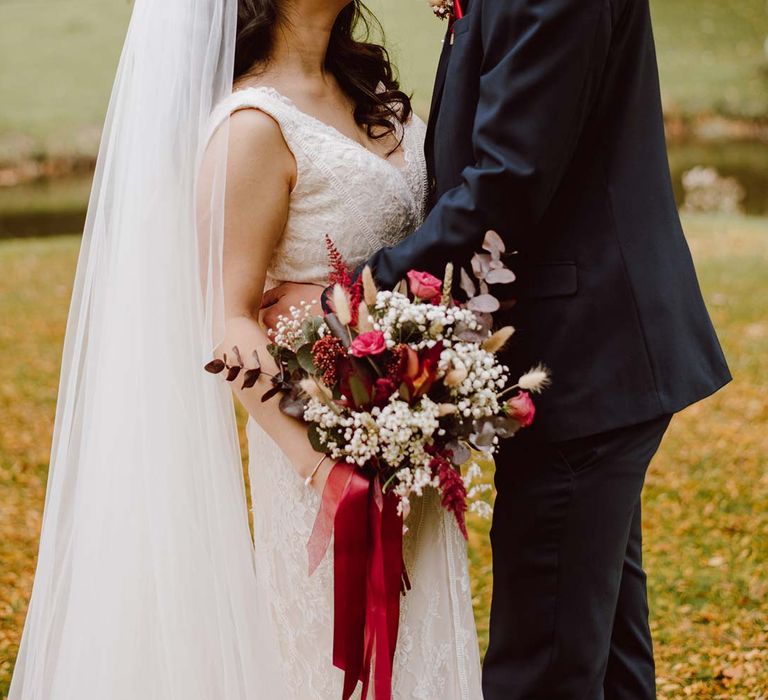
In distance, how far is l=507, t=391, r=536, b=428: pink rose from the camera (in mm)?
1907

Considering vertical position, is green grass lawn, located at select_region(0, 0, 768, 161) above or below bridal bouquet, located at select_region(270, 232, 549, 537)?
above

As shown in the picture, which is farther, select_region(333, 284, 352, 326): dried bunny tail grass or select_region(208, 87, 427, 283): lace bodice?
select_region(208, 87, 427, 283): lace bodice

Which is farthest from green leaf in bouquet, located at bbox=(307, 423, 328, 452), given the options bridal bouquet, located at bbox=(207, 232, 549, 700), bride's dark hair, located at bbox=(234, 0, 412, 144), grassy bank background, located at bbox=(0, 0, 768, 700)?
grassy bank background, located at bbox=(0, 0, 768, 700)

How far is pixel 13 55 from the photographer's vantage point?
1041 centimetres

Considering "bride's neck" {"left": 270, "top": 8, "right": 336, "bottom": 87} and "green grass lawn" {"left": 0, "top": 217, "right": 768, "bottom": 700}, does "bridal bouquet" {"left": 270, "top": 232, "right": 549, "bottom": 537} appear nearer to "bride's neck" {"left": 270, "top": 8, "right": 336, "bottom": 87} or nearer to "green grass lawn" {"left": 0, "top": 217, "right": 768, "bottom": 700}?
"bride's neck" {"left": 270, "top": 8, "right": 336, "bottom": 87}

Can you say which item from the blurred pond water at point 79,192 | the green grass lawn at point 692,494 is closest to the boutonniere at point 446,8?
the green grass lawn at point 692,494

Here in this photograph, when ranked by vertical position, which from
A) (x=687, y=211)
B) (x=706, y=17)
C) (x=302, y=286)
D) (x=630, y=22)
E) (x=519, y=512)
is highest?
(x=706, y=17)

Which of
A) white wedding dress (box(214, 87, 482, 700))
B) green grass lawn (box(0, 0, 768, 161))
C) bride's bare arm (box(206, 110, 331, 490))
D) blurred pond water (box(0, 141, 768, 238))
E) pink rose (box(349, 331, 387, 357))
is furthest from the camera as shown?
green grass lawn (box(0, 0, 768, 161))

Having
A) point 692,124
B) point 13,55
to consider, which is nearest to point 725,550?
point 692,124

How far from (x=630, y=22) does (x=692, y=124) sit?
360 inches

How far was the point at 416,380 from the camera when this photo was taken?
1847 millimetres

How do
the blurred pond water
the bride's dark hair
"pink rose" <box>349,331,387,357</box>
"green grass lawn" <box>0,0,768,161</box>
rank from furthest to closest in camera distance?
"green grass lawn" <box>0,0,768,161</box> < the blurred pond water < the bride's dark hair < "pink rose" <box>349,331,387,357</box>

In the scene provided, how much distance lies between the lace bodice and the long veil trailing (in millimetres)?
167

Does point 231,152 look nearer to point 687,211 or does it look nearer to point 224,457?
point 224,457
